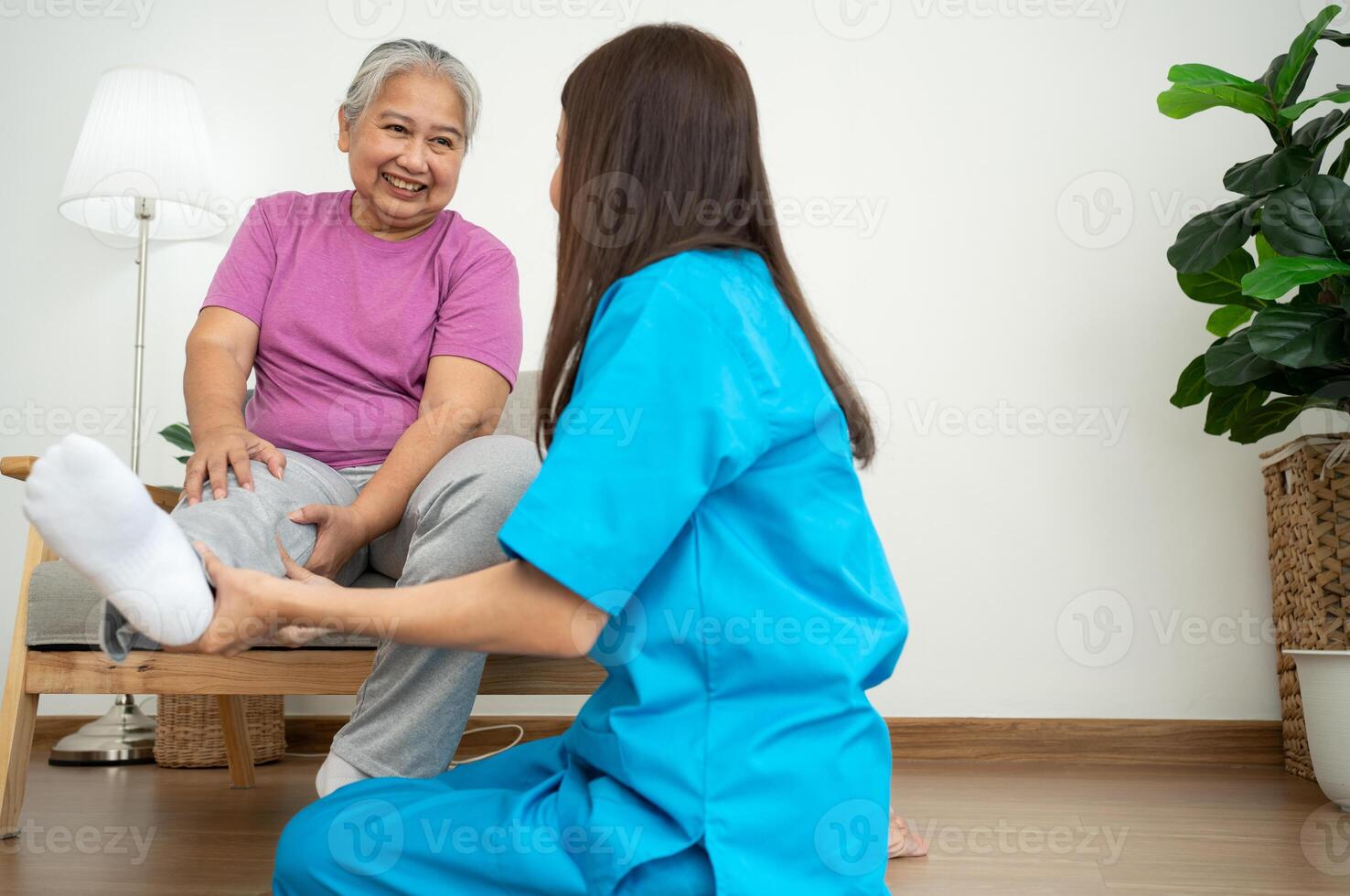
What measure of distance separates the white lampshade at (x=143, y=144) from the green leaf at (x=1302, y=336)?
7.77 ft

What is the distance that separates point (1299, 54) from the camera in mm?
2072

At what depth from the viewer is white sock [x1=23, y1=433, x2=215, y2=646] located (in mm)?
709

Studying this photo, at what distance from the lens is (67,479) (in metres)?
0.71

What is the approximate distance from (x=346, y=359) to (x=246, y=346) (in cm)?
15

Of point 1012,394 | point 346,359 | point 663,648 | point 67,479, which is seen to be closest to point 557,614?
point 663,648

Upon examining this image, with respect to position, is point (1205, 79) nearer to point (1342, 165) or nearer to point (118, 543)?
point (1342, 165)

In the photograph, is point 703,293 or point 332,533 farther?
point 332,533

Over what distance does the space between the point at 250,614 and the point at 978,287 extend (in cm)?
220

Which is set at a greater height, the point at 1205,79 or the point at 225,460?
the point at 1205,79
